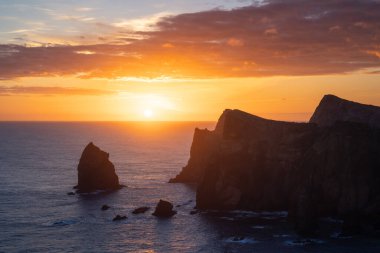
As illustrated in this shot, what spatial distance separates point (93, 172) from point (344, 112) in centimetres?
6937

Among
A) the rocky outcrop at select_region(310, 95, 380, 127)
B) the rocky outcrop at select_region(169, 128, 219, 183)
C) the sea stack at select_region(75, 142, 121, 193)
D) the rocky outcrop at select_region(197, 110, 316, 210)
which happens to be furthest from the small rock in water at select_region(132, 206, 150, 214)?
the rocky outcrop at select_region(310, 95, 380, 127)

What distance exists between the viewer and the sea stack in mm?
138163

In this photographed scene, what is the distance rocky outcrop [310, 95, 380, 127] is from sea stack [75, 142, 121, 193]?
2340 inches

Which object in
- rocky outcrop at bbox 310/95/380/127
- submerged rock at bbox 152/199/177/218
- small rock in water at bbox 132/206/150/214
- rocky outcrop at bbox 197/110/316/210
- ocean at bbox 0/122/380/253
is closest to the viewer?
ocean at bbox 0/122/380/253

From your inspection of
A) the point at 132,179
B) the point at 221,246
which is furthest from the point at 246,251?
the point at 132,179

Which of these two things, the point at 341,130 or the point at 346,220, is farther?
the point at 341,130

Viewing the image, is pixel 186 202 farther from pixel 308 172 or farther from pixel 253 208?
pixel 308 172

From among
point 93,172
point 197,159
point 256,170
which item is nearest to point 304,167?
point 256,170

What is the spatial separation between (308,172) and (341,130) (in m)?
11.5

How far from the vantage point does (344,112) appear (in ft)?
382

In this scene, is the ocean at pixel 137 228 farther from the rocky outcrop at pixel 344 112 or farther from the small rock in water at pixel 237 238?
the rocky outcrop at pixel 344 112

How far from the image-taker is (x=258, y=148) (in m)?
111

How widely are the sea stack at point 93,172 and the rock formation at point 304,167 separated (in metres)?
38.7

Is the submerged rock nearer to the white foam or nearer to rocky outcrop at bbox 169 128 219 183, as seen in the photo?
the white foam
